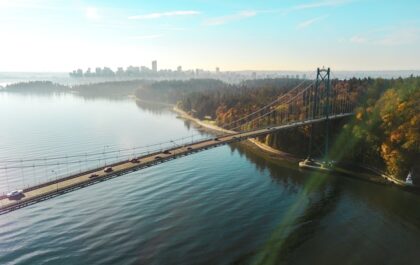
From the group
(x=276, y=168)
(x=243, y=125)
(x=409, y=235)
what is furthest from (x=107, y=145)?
(x=409, y=235)

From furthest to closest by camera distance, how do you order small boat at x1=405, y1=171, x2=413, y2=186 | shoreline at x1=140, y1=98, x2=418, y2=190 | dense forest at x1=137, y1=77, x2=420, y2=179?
shoreline at x1=140, y1=98, x2=418, y2=190, dense forest at x1=137, y1=77, x2=420, y2=179, small boat at x1=405, y1=171, x2=413, y2=186

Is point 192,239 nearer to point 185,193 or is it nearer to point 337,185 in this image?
point 185,193

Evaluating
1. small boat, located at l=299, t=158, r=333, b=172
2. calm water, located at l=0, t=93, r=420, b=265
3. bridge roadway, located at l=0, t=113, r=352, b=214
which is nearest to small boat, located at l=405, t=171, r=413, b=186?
calm water, located at l=0, t=93, r=420, b=265

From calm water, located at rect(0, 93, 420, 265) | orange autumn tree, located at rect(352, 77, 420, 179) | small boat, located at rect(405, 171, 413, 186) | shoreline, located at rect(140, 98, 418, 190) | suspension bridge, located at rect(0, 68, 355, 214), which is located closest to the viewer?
suspension bridge, located at rect(0, 68, 355, 214)

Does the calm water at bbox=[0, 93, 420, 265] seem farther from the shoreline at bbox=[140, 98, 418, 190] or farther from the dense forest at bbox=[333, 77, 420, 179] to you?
the dense forest at bbox=[333, 77, 420, 179]

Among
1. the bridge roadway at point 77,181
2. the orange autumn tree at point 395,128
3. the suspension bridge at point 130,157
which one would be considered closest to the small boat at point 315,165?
the suspension bridge at point 130,157

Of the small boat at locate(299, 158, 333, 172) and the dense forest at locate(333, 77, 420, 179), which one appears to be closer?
the dense forest at locate(333, 77, 420, 179)

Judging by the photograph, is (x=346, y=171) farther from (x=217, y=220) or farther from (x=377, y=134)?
(x=217, y=220)
